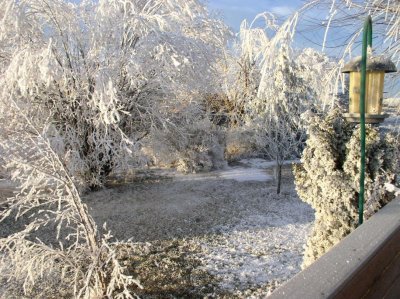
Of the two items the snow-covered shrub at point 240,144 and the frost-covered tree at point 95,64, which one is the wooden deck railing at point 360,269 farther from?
the snow-covered shrub at point 240,144

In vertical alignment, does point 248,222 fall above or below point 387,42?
below

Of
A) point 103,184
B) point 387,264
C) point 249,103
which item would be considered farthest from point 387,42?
point 249,103

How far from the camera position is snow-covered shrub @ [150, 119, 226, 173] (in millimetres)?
11375

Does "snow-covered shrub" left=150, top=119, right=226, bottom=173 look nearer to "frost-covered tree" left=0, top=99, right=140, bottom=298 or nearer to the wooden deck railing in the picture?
"frost-covered tree" left=0, top=99, right=140, bottom=298

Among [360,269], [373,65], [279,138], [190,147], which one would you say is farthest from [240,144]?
[360,269]

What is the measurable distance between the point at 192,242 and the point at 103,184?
4.44 meters

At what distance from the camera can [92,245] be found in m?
4.30

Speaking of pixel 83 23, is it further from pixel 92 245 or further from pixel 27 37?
pixel 92 245

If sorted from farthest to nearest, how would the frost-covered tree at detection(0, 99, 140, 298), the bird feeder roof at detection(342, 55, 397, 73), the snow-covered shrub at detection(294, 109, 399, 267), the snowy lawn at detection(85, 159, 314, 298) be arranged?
the snowy lawn at detection(85, 159, 314, 298)
the frost-covered tree at detection(0, 99, 140, 298)
the snow-covered shrub at detection(294, 109, 399, 267)
the bird feeder roof at detection(342, 55, 397, 73)

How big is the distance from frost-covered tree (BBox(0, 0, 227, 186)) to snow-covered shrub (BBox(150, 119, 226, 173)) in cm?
148

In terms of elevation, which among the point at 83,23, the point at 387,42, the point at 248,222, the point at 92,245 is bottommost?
the point at 248,222

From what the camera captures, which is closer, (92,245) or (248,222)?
(92,245)

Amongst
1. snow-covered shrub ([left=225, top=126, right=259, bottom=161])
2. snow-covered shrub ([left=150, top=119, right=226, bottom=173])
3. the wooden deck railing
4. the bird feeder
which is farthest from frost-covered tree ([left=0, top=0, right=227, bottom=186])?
the wooden deck railing

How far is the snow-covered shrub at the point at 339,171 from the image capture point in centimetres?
379
